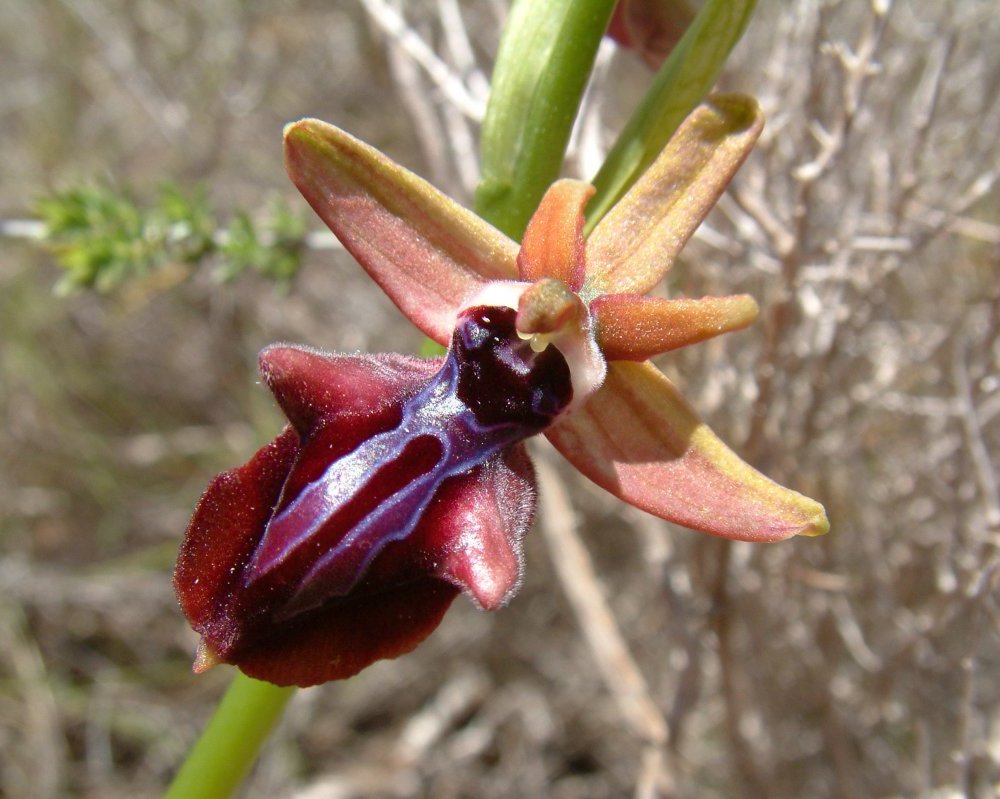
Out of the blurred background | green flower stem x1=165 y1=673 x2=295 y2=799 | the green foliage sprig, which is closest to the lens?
green flower stem x1=165 y1=673 x2=295 y2=799

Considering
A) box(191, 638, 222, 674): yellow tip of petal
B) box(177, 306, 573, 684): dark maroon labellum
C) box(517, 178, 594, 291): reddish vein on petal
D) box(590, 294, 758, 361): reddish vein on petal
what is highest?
box(517, 178, 594, 291): reddish vein on petal

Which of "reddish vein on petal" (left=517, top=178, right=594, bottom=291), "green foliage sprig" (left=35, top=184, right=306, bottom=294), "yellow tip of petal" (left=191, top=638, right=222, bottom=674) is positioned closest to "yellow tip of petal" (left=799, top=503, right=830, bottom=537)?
"reddish vein on petal" (left=517, top=178, right=594, bottom=291)

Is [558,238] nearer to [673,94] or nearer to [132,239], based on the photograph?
[673,94]

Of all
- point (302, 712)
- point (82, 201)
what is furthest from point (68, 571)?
point (82, 201)

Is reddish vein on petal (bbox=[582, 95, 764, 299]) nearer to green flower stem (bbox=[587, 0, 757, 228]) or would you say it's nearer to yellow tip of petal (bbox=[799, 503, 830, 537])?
green flower stem (bbox=[587, 0, 757, 228])

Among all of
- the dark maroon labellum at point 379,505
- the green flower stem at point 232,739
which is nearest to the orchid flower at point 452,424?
the dark maroon labellum at point 379,505

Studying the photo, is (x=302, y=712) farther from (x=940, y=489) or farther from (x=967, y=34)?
(x=967, y=34)
